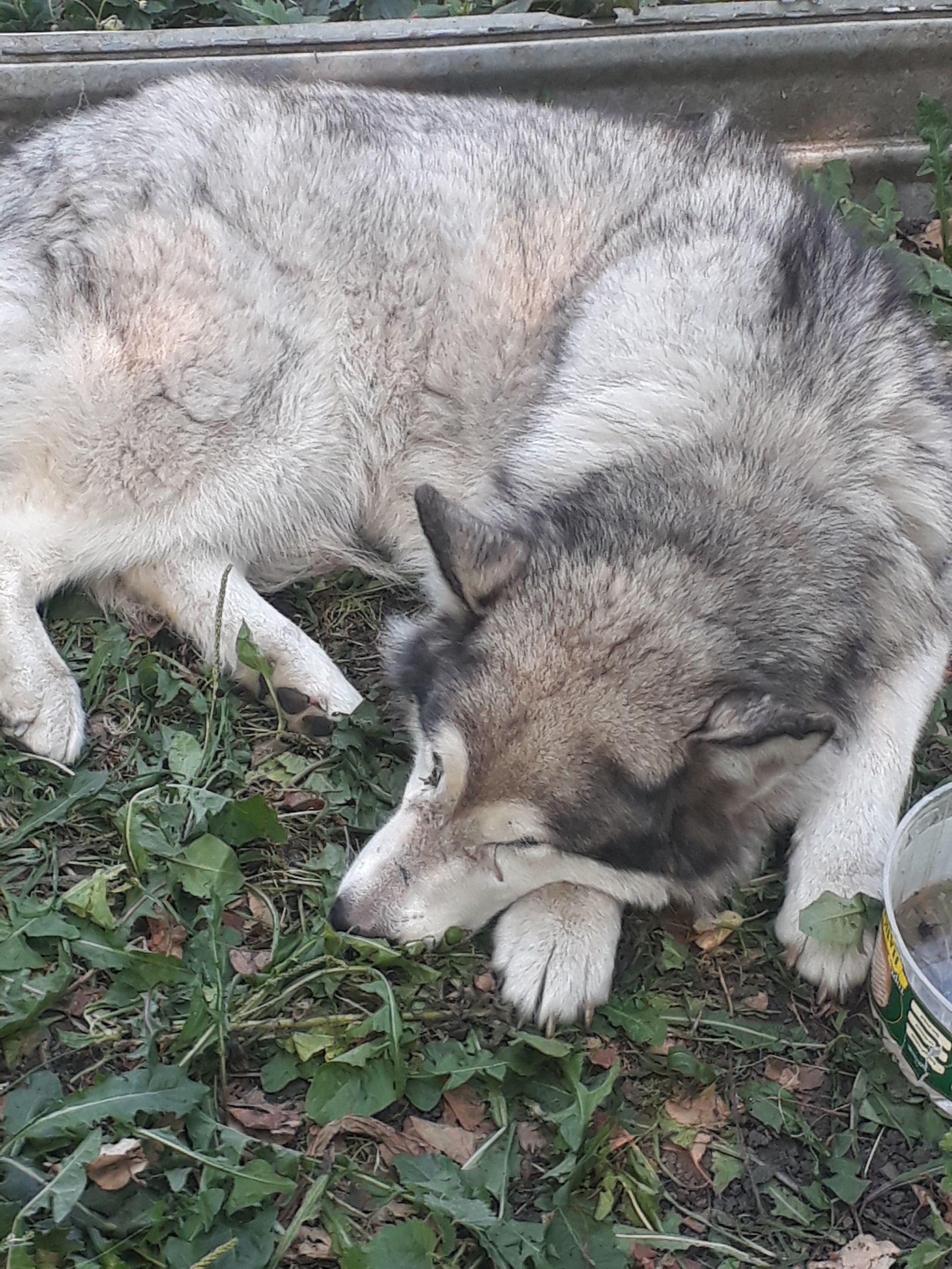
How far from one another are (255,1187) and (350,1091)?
0.30 metres

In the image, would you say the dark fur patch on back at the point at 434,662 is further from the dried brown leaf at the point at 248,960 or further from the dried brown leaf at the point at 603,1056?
the dried brown leaf at the point at 603,1056

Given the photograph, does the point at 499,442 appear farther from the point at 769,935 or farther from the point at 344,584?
the point at 769,935

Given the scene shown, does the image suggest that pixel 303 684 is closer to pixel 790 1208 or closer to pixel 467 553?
pixel 467 553

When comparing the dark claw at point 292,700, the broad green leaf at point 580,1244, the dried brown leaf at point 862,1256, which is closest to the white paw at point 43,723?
the dark claw at point 292,700

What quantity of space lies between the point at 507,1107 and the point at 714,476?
5.35 feet

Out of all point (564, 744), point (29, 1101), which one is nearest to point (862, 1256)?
point (564, 744)

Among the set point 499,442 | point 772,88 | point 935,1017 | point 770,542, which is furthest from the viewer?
point 772,88

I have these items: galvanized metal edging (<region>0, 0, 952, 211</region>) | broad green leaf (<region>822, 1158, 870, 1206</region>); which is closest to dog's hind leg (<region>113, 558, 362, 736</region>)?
broad green leaf (<region>822, 1158, 870, 1206</region>)

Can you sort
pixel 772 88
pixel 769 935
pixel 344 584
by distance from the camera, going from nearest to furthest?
1. pixel 769 935
2. pixel 344 584
3. pixel 772 88

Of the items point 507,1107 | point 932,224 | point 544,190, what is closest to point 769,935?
point 507,1107

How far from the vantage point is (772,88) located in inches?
198

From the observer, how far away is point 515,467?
3.33 meters

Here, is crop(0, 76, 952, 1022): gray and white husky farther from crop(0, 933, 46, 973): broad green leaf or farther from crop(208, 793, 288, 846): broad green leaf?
crop(0, 933, 46, 973): broad green leaf

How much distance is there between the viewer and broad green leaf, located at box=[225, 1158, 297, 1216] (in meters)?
2.35
